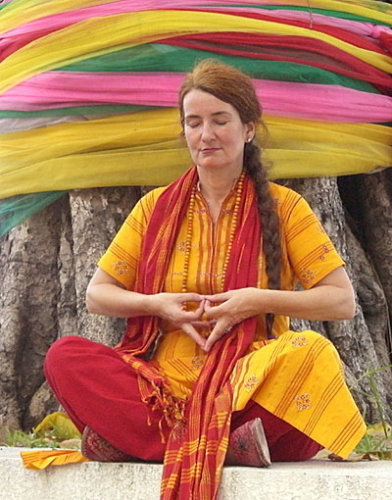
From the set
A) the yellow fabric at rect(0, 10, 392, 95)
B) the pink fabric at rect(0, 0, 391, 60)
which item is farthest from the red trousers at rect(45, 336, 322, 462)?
the pink fabric at rect(0, 0, 391, 60)

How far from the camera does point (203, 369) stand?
2.99 m

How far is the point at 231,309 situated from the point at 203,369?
0.17m

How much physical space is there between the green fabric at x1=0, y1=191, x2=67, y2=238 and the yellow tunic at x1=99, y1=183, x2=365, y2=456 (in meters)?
0.91

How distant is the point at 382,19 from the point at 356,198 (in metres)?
0.71

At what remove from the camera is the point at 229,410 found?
2832 mm

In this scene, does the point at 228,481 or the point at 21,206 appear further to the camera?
the point at 21,206

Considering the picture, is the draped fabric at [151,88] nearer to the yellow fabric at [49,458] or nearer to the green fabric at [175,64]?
the green fabric at [175,64]

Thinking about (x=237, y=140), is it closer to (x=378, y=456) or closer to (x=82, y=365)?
(x=82, y=365)

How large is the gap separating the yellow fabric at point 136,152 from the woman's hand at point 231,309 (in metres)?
1.04

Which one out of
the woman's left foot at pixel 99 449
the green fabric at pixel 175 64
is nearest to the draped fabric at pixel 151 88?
the green fabric at pixel 175 64

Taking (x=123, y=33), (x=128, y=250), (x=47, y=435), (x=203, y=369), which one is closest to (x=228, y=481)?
(x=203, y=369)

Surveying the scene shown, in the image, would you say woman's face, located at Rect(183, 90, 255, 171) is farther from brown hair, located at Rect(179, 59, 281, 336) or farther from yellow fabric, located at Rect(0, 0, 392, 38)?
yellow fabric, located at Rect(0, 0, 392, 38)

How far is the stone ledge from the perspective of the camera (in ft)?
8.38

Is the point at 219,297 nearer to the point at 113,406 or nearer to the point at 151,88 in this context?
the point at 113,406
